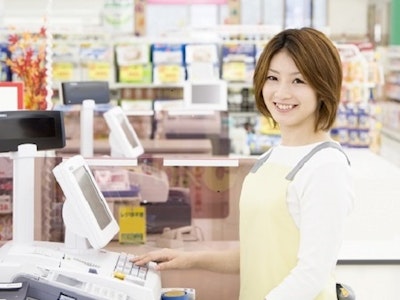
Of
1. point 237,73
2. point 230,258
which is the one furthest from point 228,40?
point 230,258

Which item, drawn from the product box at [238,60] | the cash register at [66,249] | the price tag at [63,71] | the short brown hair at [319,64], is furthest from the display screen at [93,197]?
the product box at [238,60]

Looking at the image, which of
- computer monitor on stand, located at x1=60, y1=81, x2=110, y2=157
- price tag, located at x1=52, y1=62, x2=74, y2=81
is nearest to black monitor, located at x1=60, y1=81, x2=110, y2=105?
computer monitor on stand, located at x1=60, y1=81, x2=110, y2=157

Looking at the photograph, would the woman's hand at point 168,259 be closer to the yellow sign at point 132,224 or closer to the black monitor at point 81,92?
the yellow sign at point 132,224

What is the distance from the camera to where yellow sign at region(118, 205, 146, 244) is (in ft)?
11.1

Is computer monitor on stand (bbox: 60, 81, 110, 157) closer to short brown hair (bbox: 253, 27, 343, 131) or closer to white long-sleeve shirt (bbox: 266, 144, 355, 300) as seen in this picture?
short brown hair (bbox: 253, 27, 343, 131)

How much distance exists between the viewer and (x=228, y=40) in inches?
369

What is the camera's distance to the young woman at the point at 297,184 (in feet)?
6.82

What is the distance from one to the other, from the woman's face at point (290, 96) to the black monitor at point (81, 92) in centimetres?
250

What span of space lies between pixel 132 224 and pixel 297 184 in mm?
1396

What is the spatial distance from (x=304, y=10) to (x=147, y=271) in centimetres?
1855

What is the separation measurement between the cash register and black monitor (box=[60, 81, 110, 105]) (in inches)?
82.4

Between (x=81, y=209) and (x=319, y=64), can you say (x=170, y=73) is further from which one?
(x=319, y=64)

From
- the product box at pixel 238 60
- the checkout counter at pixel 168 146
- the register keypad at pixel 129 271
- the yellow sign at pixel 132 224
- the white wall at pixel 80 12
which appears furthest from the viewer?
the white wall at pixel 80 12

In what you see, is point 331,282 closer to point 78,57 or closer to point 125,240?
point 125,240
